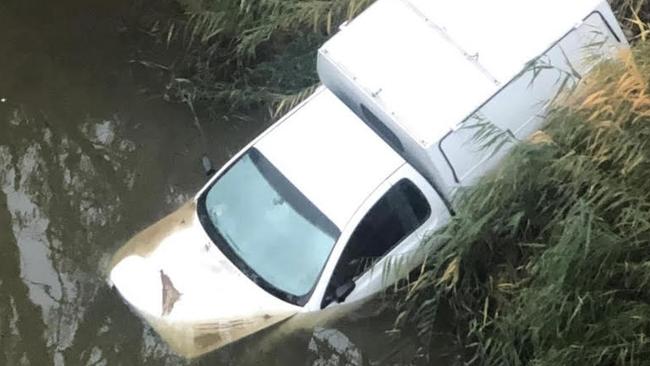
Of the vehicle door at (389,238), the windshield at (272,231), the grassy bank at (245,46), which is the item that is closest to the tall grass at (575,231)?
the vehicle door at (389,238)

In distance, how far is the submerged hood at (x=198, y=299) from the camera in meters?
5.17

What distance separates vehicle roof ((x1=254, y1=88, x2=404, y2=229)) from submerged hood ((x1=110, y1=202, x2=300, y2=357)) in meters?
0.60

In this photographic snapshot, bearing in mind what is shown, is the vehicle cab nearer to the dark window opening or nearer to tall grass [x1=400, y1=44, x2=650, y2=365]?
A: the dark window opening

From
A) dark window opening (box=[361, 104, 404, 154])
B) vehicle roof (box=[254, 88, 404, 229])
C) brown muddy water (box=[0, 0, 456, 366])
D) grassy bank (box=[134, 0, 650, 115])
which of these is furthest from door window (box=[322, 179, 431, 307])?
grassy bank (box=[134, 0, 650, 115])

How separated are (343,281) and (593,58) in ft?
5.89

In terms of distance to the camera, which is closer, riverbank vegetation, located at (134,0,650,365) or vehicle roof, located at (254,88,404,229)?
riverbank vegetation, located at (134,0,650,365)

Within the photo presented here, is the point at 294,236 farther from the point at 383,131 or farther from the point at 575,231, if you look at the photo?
the point at 575,231

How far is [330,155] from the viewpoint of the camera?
5.15 m

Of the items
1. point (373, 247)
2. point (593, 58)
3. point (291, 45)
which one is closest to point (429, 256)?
point (373, 247)

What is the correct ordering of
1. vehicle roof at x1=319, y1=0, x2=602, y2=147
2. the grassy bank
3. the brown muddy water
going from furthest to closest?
the grassy bank < the brown muddy water < vehicle roof at x1=319, y1=0, x2=602, y2=147

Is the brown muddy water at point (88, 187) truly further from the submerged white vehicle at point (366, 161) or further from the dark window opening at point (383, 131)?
the dark window opening at point (383, 131)

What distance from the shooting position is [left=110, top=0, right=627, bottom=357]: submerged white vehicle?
5.04 metres

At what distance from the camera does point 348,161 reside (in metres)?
5.12

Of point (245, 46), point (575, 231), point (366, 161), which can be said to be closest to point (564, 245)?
point (575, 231)
